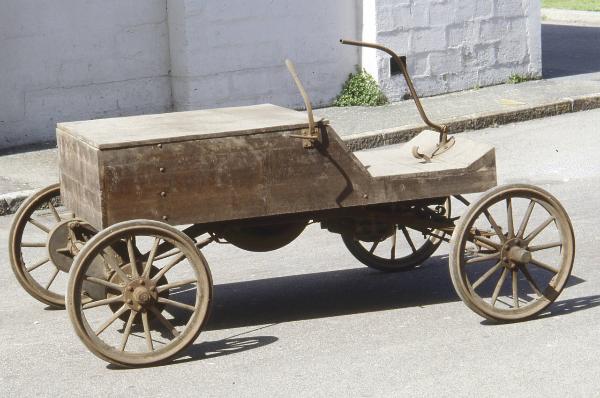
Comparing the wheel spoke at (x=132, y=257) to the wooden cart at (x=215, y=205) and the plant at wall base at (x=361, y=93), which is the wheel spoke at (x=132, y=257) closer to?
the wooden cart at (x=215, y=205)

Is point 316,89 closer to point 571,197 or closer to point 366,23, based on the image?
point 366,23

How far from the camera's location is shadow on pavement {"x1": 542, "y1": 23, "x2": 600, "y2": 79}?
615 inches

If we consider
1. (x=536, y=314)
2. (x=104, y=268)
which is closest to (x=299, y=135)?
(x=104, y=268)

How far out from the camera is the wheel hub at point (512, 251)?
6410 millimetres

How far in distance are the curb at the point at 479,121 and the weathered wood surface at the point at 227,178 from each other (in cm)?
519

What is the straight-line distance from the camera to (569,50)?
17.5m

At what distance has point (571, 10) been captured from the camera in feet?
74.0

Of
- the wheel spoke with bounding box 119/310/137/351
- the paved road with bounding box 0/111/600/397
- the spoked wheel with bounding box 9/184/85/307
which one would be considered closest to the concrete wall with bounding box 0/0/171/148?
the paved road with bounding box 0/111/600/397

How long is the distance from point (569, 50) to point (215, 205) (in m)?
12.4

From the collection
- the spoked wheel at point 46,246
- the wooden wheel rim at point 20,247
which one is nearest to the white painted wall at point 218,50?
the spoked wheel at point 46,246

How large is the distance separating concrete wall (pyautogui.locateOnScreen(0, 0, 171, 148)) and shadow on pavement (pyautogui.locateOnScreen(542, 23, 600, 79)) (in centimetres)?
512

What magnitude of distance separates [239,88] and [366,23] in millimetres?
1628

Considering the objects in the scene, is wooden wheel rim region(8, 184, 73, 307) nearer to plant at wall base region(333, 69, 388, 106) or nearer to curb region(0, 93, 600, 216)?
curb region(0, 93, 600, 216)

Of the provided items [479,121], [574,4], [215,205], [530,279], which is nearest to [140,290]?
[215,205]
